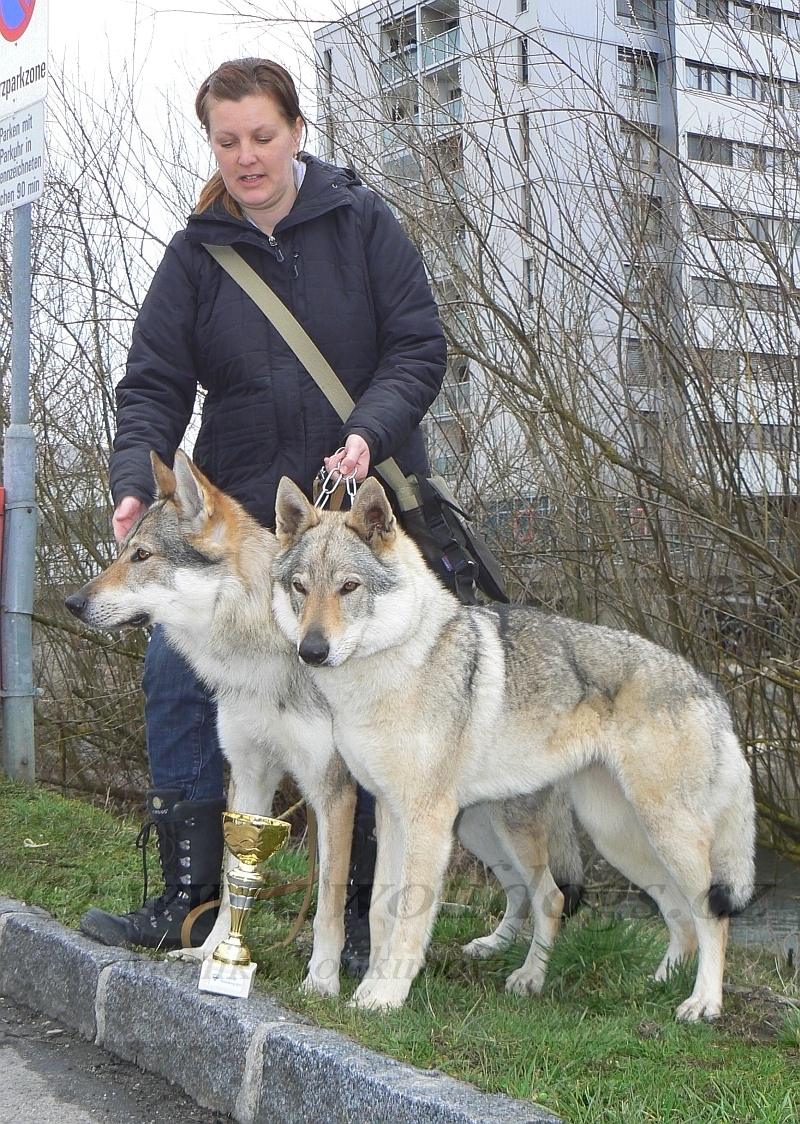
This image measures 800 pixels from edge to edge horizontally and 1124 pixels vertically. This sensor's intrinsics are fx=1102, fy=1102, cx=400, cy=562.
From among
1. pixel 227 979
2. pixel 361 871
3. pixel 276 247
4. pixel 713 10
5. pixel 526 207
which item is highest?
pixel 713 10

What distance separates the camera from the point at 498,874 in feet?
13.9

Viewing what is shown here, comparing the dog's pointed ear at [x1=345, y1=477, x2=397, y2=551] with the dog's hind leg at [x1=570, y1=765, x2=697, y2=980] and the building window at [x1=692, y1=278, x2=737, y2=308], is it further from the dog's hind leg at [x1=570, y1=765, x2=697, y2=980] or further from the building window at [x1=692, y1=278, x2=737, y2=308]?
the building window at [x1=692, y1=278, x2=737, y2=308]

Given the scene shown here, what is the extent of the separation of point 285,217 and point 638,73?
124 inches

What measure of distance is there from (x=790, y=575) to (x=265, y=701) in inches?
131

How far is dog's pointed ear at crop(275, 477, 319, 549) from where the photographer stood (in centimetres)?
341

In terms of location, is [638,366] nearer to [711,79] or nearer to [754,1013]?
[711,79]

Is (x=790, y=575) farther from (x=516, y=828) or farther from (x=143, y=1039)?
(x=143, y=1039)

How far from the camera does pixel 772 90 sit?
17.6 ft

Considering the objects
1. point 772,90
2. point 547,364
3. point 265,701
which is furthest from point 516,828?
point 772,90

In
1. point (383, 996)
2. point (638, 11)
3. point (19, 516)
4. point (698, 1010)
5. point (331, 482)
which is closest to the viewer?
point (383, 996)

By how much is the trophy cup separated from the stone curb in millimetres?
100

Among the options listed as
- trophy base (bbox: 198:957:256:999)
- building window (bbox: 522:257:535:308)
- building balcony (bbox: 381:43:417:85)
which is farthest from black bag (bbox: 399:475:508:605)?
building balcony (bbox: 381:43:417:85)

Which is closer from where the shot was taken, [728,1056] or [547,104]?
[728,1056]

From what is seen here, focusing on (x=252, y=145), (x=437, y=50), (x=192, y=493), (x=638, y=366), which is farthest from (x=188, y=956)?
(x=437, y=50)
